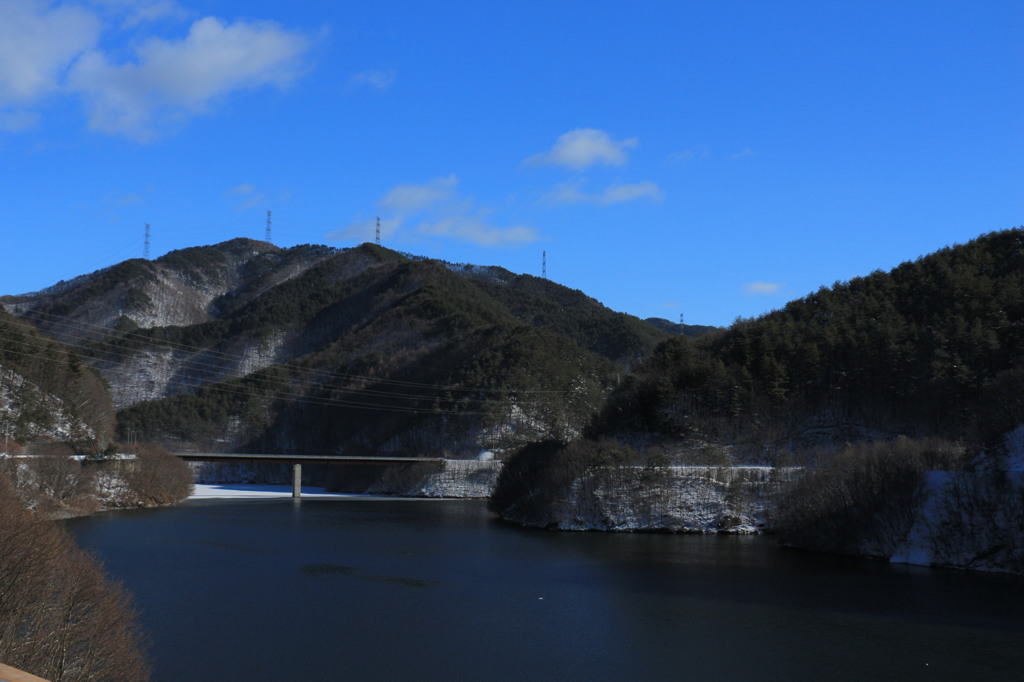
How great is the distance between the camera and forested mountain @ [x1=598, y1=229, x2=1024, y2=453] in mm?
61812

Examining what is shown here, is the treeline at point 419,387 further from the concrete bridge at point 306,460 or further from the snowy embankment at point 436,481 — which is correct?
the concrete bridge at point 306,460

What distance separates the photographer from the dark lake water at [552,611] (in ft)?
75.8

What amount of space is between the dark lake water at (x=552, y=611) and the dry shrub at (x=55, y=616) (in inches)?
146

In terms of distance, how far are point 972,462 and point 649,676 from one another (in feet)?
90.7

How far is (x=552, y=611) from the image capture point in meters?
30.4

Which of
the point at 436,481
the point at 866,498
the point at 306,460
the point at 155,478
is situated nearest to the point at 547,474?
the point at 866,498

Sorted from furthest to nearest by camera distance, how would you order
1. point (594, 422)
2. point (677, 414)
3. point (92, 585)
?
point (594, 422) < point (677, 414) < point (92, 585)

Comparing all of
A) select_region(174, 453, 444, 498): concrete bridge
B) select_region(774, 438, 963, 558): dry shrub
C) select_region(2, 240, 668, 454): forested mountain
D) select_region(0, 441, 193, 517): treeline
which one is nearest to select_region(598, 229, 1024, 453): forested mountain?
select_region(774, 438, 963, 558): dry shrub

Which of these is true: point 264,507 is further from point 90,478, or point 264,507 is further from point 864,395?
point 864,395

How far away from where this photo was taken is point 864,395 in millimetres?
64438

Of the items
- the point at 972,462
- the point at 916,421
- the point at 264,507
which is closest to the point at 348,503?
the point at 264,507

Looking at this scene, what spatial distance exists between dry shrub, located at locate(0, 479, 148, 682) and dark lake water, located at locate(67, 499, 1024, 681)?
12.2 feet

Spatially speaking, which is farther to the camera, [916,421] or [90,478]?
[90,478]

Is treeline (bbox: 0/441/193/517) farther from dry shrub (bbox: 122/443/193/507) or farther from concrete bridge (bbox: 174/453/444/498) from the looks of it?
concrete bridge (bbox: 174/453/444/498)
